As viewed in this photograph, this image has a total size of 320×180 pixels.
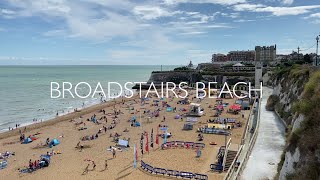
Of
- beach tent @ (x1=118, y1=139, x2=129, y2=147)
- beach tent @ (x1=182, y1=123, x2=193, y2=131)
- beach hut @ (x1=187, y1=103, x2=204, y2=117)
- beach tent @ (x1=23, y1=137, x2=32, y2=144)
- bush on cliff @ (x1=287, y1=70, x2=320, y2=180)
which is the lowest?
beach tent @ (x1=23, y1=137, x2=32, y2=144)

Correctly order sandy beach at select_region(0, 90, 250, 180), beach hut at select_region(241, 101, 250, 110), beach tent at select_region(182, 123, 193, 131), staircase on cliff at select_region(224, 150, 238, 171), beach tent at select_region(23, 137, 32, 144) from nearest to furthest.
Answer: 1. staircase on cliff at select_region(224, 150, 238, 171)
2. sandy beach at select_region(0, 90, 250, 180)
3. beach tent at select_region(23, 137, 32, 144)
4. beach tent at select_region(182, 123, 193, 131)
5. beach hut at select_region(241, 101, 250, 110)

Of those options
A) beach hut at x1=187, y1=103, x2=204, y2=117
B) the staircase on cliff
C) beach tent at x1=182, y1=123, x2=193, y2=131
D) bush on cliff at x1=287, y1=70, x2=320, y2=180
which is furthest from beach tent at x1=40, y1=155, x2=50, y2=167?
beach hut at x1=187, y1=103, x2=204, y2=117

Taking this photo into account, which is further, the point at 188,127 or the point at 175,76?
the point at 175,76

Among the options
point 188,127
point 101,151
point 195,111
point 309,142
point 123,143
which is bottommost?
point 101,151

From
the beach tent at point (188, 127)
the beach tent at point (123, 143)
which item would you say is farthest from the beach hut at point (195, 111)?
the beach tent at point (123, 143)

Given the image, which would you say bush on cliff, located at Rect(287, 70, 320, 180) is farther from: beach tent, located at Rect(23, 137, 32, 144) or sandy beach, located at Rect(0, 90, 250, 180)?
beach tent, located at Rect(23, 137, 32, 144)

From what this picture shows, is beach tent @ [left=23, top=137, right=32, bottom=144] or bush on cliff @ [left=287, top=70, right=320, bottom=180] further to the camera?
beach tent @ [left=23, top=137, right=32, bottom=144]

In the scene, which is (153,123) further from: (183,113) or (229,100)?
(229,100)

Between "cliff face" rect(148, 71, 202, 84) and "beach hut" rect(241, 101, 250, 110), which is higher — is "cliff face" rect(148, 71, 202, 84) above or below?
above

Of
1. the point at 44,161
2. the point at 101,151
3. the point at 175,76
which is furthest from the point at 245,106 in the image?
the point at 175,76

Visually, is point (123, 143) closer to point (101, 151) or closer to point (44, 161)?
point (101, 151)

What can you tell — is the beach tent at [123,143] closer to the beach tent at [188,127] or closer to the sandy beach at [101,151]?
the sandy beach at [101,151]

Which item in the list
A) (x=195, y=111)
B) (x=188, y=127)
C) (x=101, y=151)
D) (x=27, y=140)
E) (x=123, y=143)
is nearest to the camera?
(x=101, y=151)

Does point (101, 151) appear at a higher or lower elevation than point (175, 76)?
lower
